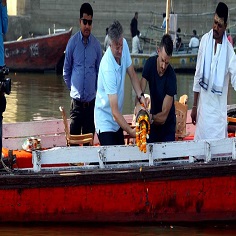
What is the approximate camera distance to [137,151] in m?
7.98

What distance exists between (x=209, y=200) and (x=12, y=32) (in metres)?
22.4

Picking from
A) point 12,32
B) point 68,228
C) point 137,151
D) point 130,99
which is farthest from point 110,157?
point 12,32

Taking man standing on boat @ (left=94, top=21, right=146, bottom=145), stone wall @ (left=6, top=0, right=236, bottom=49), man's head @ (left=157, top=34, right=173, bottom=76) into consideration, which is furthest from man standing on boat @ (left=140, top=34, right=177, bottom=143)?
stone wall @ (left=6, top=0, right=236, bottom=49)

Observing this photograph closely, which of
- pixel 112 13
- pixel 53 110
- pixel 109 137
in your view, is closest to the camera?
pixel 109 137

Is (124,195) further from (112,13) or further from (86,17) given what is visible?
(112,13)

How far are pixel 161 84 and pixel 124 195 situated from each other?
40.7 inches

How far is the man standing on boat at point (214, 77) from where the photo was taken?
8.26 m

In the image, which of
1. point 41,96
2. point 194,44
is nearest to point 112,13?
point 194,44

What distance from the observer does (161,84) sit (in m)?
8.05

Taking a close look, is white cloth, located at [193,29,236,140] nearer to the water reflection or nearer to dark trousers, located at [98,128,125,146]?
dark trousers, located at [98,128,125,146]

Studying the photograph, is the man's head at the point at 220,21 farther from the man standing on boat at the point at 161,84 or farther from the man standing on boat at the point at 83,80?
the man standing on boat at the point at 83,80

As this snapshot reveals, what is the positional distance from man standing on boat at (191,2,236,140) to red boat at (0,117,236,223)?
0.36 m

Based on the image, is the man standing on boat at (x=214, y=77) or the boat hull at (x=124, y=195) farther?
the man standing on boat at (x=214, y=77)

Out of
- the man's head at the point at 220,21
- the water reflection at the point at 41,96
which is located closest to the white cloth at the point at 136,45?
the water reflection at the point at 41,96
